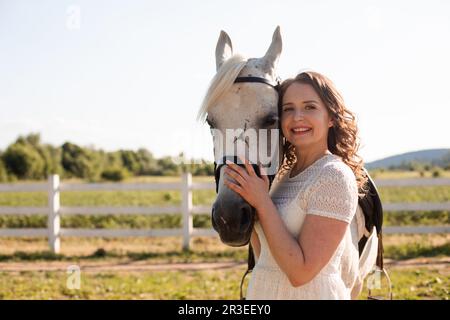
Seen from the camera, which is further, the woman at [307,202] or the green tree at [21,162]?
the green tree at [21,162]

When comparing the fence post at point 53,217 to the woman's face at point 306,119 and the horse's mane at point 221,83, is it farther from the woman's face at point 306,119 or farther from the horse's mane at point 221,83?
the woman's face at point 306,119

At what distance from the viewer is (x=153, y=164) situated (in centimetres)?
5419

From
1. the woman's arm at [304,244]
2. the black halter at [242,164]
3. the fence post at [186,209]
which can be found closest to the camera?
the woman's arm at [304,244]

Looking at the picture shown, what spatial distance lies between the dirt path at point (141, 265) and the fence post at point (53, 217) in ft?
2.55

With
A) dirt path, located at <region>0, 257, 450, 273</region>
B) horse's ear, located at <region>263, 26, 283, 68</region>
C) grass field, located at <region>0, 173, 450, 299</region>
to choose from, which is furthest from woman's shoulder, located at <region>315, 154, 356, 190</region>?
dirt path, located at <region>0, 257, 450, 273</region>

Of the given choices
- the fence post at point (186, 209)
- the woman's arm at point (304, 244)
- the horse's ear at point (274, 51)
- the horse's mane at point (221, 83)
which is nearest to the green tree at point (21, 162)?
the fence post at point (186, 209)

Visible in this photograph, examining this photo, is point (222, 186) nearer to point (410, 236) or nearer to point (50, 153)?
point (410, 236)

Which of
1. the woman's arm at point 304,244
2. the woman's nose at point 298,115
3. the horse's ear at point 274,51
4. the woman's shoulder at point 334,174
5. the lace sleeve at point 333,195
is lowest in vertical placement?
the woman's arm at point 304,244

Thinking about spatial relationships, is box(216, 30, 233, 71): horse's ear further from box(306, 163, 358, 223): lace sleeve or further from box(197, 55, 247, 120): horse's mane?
box(306, 163, 358, 223): lace sleeve

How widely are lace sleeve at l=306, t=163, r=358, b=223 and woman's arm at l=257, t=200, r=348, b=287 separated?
0.03 m

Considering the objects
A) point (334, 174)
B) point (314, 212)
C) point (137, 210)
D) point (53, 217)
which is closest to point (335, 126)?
point (334, 174)

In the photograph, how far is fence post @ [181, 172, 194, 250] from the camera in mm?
8672

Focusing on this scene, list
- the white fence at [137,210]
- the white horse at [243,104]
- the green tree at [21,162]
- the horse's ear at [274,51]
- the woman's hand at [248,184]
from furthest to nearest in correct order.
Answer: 1. the green tree at [21,162]
2. the white fence at [137,210]
3. the horse's ear at [274,51]
4. the white horse at [243,104]
5. the woman's hand at [248,184]

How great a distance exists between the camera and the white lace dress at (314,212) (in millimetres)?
1696
